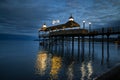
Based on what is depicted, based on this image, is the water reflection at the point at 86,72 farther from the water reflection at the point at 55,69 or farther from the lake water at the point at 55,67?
the water reflection at the point at 55,69

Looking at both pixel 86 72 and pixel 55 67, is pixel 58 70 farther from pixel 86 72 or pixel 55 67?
pixel 86 72

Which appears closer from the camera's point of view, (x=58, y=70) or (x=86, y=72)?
(x=86, y=72)

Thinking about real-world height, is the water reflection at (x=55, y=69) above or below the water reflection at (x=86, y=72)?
above

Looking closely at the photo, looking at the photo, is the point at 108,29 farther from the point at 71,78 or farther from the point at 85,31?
the point at 71,78

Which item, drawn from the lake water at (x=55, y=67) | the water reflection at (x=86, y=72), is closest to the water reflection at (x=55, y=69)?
the lake water at (x=55, y=67)

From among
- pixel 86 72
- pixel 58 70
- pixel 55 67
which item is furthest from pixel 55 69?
pixel 86 72

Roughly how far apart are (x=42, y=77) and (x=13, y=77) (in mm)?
3637

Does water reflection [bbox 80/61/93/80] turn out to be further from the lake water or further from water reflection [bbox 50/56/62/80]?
water reflection [bbox 50/56/62/80]

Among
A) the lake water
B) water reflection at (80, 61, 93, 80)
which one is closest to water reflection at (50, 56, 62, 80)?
the lake water

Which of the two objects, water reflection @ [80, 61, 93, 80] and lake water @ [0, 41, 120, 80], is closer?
water reflection @ [80, 61, 93, 80]

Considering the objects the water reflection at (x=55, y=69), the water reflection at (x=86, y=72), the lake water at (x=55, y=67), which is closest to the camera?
the water reflection at (x=86, y=72)

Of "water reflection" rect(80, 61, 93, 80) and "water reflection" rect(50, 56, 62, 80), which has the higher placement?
"water reflection" rect(50, 56, 62, 80)

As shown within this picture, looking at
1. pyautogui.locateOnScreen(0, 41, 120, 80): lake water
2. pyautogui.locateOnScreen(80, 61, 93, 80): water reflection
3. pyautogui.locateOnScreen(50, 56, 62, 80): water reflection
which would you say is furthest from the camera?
pyautogui.locateOnScreen(0, 41, 120, 80): lake water

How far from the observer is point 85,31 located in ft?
119
